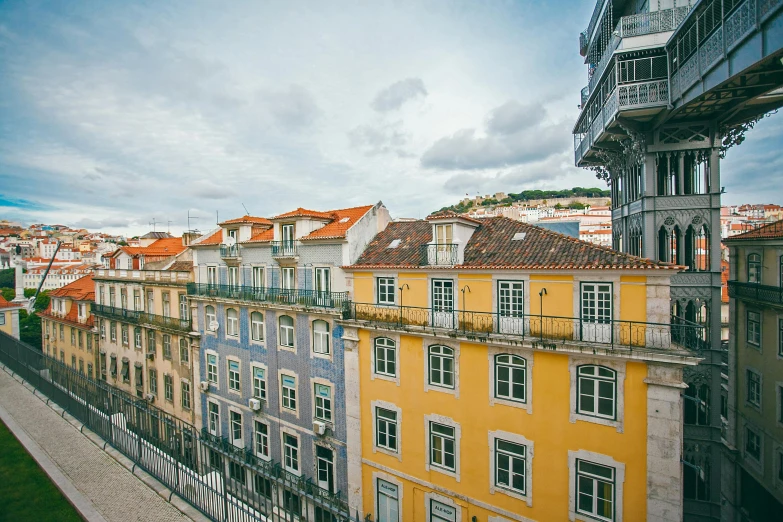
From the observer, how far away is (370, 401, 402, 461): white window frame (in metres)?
17.2

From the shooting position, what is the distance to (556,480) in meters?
13.6

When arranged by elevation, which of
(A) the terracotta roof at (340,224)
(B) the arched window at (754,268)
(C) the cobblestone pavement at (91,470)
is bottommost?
(C) the cobblestone pavement at (91,470)

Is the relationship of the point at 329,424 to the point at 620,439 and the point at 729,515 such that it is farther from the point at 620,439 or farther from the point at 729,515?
the point at 729,515

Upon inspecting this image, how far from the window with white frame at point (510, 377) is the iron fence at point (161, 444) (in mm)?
6304

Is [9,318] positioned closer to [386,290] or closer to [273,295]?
[273,295]

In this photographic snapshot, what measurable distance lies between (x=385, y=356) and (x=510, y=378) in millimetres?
5451

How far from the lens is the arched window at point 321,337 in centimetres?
1955

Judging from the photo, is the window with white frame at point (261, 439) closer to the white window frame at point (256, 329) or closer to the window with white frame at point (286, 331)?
the white window frame at point (256, 329)

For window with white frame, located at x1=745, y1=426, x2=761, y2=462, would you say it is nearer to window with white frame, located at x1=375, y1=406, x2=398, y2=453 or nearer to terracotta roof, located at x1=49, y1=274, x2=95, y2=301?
window with white frame, located at x1=375, y1=406, x2=398, y2=453

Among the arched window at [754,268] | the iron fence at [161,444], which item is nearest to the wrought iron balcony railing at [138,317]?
the iron fence at [161,444]

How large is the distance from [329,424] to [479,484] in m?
7.46

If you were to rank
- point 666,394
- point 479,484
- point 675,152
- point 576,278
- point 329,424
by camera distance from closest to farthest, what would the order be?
point 666,394 < point 576,278 < point 479,484 < point 675,152 < point 329,424

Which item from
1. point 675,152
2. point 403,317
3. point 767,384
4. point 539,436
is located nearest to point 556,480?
point 539,436

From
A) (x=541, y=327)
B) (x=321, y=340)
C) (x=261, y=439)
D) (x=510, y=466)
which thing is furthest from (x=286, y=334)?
(x=541, y=327)
